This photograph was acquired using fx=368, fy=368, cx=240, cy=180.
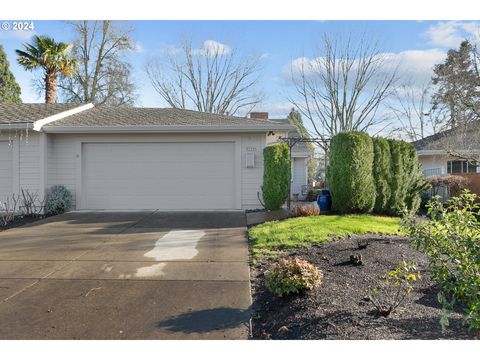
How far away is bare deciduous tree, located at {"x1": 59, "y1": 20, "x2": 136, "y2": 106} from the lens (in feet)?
90.9

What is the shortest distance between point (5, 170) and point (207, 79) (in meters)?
18.5

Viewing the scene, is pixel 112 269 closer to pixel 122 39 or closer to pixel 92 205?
pixel 92 205

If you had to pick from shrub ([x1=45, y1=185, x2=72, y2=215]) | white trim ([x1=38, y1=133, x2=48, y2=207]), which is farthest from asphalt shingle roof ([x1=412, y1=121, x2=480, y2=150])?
white trim ([x1=38, y1=133, x2=48, y2=207])

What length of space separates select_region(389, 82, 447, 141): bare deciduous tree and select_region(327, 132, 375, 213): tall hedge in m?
14.8

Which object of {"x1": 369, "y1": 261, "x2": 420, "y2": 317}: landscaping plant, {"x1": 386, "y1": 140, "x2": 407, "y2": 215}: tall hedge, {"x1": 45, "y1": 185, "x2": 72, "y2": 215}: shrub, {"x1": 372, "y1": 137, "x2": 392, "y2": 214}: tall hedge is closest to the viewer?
{"x1": 369, "y1": 261, "x2": 420, "y2": 317}: landscaping plant

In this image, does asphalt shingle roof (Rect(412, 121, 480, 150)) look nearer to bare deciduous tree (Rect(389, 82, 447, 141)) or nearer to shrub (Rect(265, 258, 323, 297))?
bare deciduous tree (Rect(389, 82, 447, 141))

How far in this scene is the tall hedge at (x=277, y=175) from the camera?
414 inches

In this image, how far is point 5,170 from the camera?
11.5m

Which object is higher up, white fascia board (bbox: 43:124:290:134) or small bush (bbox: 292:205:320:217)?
white fascia board (bbox: 43:124:290:134)

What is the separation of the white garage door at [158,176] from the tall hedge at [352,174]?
341 centimetres

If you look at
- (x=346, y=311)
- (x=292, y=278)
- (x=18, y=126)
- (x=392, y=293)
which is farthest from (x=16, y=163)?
(x=392, y=293)

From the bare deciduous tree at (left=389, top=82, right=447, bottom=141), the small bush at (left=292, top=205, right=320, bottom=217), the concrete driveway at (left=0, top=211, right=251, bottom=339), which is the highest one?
the bare deciduous tree at (left=389, top=82, right=447, bottom=141)

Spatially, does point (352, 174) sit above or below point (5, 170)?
below

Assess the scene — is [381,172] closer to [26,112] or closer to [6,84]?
[26,112]
